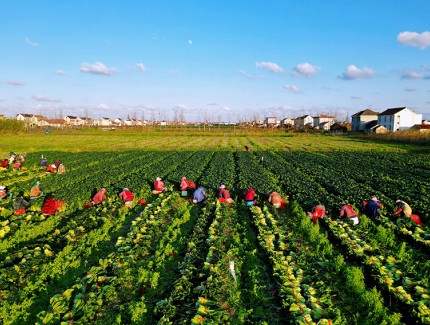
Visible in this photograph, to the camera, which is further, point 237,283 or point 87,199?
point 87,199

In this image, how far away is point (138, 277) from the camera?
325 inches

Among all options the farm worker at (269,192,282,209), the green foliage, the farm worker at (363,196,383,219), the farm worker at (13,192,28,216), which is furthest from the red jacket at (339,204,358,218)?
the green foliage

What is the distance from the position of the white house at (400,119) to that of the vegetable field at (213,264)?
79947mm

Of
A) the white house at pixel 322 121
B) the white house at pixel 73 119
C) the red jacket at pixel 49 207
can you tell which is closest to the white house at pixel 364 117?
the white house at pixel 322 121

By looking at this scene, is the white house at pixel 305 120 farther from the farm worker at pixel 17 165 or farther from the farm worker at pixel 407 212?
the farm worker at pixel 407 212

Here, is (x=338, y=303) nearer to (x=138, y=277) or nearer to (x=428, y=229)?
(x=138, y=277)

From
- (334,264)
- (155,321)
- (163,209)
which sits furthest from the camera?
(163,209)

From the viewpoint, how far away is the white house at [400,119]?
85.9 metres

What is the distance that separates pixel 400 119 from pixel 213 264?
93.0m

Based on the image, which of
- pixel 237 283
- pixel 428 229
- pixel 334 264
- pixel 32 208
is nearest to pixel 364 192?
pixel 428 229

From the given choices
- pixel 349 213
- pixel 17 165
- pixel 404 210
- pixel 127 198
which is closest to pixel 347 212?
pixel 349 213

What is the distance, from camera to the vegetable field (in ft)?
22.5

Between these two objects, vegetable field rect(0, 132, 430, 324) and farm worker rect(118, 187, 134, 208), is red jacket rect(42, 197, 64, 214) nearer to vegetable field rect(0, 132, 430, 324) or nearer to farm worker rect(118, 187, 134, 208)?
vegetable field rect(0, 132, 430, 324)

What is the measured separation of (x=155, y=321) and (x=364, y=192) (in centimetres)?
1432
